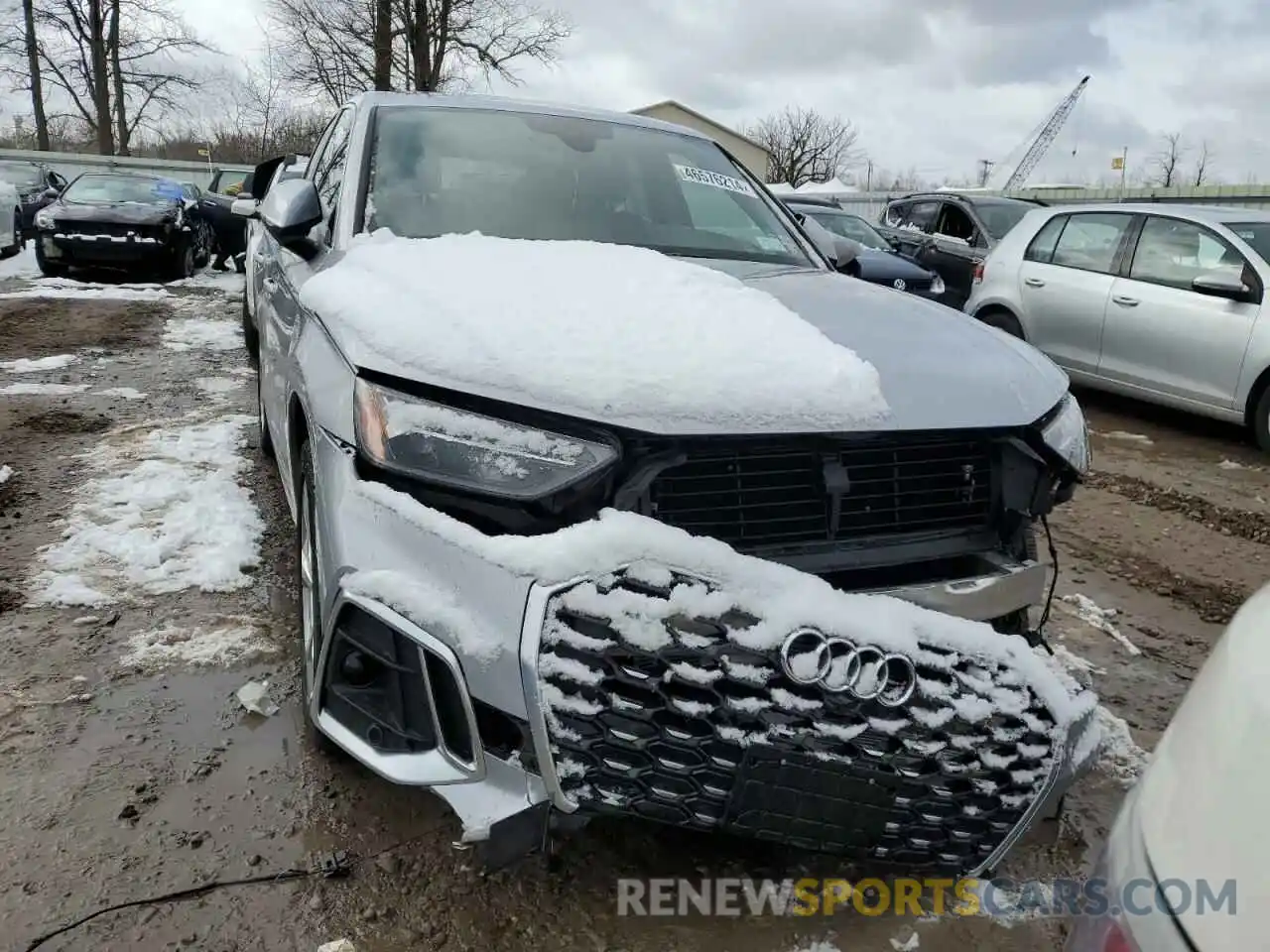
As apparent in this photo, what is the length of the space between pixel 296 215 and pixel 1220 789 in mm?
2581

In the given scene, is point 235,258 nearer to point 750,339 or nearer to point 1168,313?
point 1168,313

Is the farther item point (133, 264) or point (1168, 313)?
point (133, 264)

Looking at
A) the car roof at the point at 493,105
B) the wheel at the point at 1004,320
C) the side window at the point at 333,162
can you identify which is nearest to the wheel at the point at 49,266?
the side window at the point at 333,162

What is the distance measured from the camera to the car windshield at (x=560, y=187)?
286 centimetres

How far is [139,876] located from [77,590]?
1.58 meters

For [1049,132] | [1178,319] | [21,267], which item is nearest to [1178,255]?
[1178,319]

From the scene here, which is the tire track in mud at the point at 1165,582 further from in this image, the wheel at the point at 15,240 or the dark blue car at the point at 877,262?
the wheel at the point at 15,240

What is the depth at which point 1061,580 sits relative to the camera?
391cm

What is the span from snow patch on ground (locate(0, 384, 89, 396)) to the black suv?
302 inches

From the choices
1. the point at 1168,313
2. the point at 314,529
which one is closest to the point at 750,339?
the point at 314,529

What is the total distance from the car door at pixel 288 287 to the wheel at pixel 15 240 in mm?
13834

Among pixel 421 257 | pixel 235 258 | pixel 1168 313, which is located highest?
pixel 421 257

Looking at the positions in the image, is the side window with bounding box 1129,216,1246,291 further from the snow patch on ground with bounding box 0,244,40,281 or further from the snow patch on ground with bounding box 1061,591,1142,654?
the snow patch on ground with bounding box 0,244,40,281

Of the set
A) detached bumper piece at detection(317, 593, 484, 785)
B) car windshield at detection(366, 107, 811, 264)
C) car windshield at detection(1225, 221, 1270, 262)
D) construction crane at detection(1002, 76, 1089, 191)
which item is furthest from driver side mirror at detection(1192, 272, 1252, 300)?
construction crane at detection(1002, 76, 1089, 191)
